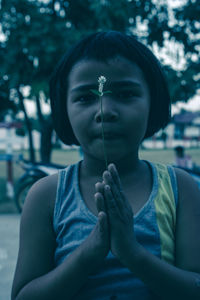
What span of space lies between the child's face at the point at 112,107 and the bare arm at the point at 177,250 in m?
0.21

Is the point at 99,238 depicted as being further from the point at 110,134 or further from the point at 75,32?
the point at 75,32

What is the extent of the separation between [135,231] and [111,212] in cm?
24

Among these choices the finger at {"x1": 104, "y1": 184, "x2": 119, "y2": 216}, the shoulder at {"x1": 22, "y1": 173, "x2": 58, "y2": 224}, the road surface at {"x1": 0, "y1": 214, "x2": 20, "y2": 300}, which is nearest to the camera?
the finger at {"x1": 104, "y1": 184, "x2": 119, "y2": 216}

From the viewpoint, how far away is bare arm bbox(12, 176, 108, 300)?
91 centimetres

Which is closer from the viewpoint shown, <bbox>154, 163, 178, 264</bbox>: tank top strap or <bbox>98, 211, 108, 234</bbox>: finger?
<bbox>98, 211, 108, 234</bbox>: finger

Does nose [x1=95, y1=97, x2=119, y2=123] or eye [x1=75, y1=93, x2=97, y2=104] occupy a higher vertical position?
eye [x1=75, y1=93, x2=97, y2=104]

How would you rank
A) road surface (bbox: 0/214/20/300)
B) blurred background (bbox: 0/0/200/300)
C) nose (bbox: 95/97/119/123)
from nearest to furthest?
1. nose (bbox: 95/97/119/123)
2. road surface (bbox: 0/214/20/300)
3. blurred background (bbox: 0/0/200/300)

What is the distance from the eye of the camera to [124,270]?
3.37 ft

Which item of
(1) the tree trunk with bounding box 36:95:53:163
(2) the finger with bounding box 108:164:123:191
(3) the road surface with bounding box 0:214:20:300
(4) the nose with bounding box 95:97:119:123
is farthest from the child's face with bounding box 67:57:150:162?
(1) the tree trunk with bounding box 36:95:53:163

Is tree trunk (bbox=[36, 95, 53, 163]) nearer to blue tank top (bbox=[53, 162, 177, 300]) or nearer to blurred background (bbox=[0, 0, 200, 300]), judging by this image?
blurred background (bbox=[0, 0, 200, 300])

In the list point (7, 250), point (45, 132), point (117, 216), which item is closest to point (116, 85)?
point (117, 216)

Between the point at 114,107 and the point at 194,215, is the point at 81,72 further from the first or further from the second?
the point at 194,215

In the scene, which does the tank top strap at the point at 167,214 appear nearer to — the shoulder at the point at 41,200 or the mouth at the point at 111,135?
the mouth at the point at 111,135

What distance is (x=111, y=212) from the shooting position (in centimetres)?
85
